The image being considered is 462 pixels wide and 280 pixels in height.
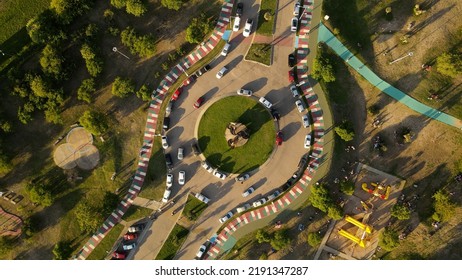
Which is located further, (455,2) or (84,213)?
(455,2)

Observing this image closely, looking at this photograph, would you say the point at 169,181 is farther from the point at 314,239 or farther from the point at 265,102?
the point at 314,239

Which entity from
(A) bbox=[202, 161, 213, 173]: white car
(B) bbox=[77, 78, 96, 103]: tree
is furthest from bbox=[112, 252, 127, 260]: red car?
(B) bbox=[77, 78, 96, 103]: tree

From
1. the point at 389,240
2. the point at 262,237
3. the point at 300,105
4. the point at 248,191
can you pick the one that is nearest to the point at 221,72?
the point at 300,105

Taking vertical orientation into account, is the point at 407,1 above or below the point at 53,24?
below

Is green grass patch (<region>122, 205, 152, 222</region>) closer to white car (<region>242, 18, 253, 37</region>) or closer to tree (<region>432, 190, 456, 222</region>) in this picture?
white car (<region>242, 18, 253, 37</region>)

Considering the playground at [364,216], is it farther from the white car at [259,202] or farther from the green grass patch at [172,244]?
the green grass patch at [172,244]

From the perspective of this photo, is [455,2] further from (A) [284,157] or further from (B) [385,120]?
(A) [284,157]

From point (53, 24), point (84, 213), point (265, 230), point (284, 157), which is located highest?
point (53, 24)

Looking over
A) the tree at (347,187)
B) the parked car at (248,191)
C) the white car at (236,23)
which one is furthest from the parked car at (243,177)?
the white car at (236,23)

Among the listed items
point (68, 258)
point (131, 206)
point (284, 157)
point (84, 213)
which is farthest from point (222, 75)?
point (68, 258)

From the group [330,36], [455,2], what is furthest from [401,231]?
[455,2]
